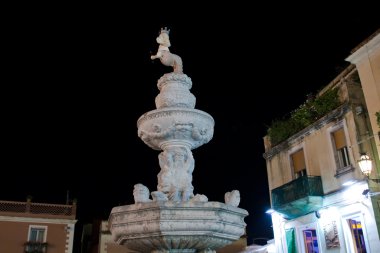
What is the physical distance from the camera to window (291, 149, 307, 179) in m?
19.5

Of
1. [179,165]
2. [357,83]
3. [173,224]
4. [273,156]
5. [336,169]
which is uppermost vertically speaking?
[357,83]

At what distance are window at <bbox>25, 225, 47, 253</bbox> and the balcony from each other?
18455mm

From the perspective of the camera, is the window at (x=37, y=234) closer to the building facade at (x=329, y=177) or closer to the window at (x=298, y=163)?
the building facade at (x=329, y=177)

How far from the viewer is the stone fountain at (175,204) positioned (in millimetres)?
6234

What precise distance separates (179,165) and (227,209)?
1.69 metres

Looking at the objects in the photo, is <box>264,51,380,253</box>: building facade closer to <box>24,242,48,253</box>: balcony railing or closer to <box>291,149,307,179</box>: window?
<box>291,149,307,179</box>: window

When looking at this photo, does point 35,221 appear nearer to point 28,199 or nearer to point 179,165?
point 28,199

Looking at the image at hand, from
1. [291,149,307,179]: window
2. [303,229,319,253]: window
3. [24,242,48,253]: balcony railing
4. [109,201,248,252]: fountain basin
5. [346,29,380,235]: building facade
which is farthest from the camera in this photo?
[24,242,48,253]: balcony railing

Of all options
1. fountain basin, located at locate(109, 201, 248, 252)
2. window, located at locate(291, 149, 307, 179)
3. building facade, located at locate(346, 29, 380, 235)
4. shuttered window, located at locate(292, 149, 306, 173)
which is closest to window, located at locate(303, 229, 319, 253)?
window, located at locate(291, 149, 307, 179)

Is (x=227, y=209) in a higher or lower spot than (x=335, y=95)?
lower

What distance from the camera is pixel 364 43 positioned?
16.1 metres

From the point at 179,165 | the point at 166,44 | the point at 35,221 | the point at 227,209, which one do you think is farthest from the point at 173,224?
the point at 35,221

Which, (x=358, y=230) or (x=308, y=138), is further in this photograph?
(x=308, y=138)

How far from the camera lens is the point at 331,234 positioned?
16.8 metres
